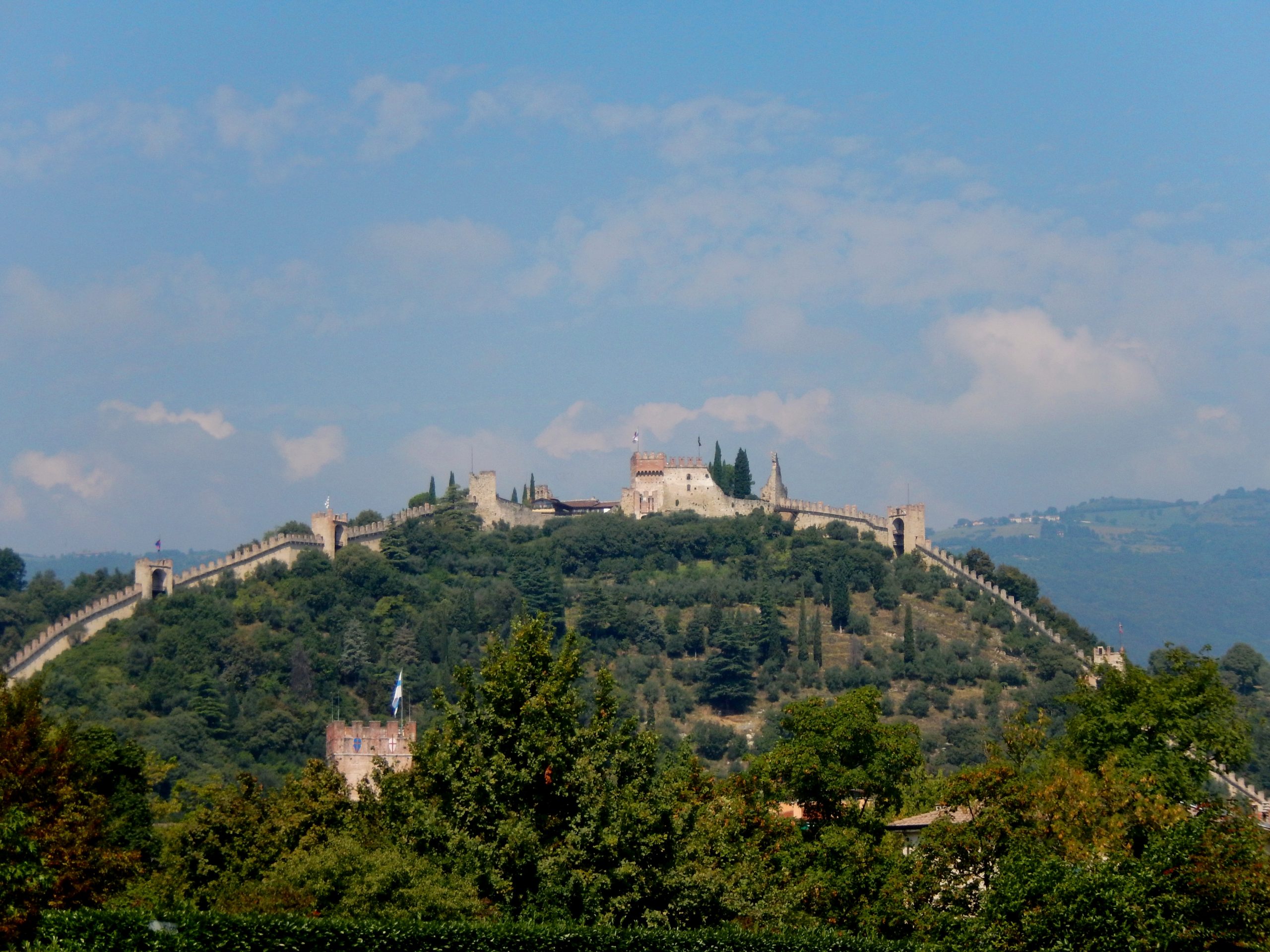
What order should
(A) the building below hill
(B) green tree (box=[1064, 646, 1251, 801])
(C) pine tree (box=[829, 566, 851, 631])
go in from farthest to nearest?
1. (C) pine tree (box=[829, 566, 851, 631])
2. (A) the building below hill
3. (B) green tree (box=[1064, 646, 1251, 801])

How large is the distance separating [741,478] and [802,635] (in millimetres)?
33267

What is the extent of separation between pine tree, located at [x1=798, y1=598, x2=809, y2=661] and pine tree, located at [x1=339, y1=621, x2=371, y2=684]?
3007 cm

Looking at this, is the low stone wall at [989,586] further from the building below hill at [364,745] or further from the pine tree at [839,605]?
the building below hill at [364,745]

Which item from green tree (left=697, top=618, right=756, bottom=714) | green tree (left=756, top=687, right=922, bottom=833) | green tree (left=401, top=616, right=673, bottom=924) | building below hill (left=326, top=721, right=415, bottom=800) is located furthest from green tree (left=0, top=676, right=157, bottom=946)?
green tree (left=697, top=618, right=756, bottom=714)

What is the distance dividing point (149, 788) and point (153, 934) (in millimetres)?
25413

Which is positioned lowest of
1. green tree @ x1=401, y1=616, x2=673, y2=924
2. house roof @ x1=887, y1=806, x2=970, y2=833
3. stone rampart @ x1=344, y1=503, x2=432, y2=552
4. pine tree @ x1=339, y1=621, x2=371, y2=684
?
house roof @ x1=887, y1=806, x2=970, y2=833

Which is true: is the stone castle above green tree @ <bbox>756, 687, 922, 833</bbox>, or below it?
above

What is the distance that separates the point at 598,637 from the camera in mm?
117438

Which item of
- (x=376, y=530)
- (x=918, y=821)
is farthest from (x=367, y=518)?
(x=918, y=821)

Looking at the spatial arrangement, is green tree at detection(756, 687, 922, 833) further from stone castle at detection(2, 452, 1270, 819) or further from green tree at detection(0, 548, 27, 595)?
green tree at detection(0, 548, 27, 595)

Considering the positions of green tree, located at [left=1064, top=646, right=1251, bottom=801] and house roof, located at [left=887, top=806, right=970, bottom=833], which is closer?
house roof, located at [left=887, top=806, right=970, bottom=833]

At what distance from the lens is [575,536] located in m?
135

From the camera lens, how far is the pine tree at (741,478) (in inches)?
5640

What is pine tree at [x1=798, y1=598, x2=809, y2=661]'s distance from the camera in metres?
111
